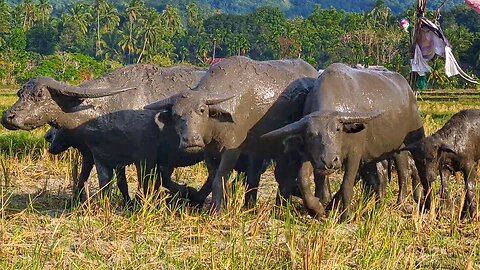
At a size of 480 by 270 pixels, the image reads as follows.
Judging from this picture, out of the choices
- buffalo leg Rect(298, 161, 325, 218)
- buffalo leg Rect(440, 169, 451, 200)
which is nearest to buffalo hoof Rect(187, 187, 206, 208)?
buffalo leg Rect(298, 161, 325, 218)

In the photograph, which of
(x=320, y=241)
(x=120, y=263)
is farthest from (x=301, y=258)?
(x=120, y=263)

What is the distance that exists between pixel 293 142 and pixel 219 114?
660mm

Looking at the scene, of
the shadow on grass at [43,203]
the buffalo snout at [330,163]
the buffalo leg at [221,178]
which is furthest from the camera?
the shadow on grass at [43,203]

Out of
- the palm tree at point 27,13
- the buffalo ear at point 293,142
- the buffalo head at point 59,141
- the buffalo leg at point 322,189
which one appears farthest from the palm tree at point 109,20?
the buffalo ear at point 293,142

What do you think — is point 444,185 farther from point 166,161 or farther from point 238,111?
point 166,161

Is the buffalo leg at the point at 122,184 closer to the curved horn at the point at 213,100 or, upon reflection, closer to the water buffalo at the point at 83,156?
the water buffalo at the point at 83,156

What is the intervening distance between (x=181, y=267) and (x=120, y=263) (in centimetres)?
36

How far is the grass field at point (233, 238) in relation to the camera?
16.3 feet

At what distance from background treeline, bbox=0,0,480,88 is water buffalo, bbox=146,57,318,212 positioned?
40.2 metres

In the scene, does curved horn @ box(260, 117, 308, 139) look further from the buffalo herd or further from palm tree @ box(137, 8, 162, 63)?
palm tree @ box(137, 8, 162, 63)

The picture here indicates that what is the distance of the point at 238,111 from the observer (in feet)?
22.1

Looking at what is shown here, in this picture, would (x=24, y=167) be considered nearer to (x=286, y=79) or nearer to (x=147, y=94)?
(x=147, y=94)

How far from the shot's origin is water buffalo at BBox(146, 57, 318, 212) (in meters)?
6.39

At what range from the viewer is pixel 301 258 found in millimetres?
4938
